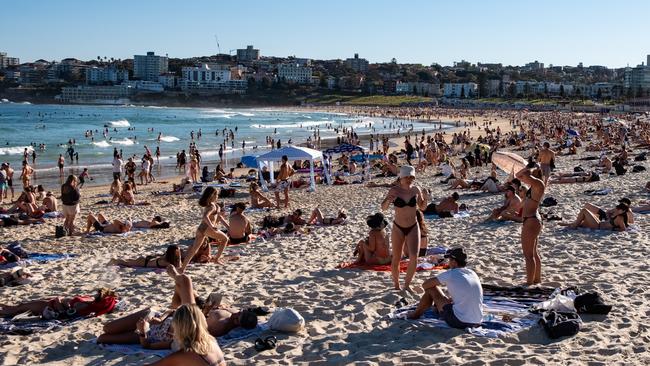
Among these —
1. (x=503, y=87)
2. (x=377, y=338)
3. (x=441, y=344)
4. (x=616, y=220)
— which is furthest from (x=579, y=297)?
Answer: (x=503, y=87)

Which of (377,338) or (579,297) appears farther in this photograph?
(579,297)

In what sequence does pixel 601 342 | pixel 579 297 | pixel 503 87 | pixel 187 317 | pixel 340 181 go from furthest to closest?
pixel 503 87 → pixel 340 181 → pixel 579 297 → pixel 601 342 → pixel 187 317

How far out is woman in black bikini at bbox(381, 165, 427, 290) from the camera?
232 inches

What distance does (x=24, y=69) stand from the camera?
16925 cm

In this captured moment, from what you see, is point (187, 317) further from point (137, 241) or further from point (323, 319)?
point (137, 241)

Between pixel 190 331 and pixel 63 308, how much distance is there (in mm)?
3086

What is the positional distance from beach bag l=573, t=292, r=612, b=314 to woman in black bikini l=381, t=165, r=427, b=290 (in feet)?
4.56

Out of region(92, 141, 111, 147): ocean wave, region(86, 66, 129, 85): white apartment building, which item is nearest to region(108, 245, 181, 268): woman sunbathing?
region(92, 141, 111, 147): ocean wave

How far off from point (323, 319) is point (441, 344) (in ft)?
3.61

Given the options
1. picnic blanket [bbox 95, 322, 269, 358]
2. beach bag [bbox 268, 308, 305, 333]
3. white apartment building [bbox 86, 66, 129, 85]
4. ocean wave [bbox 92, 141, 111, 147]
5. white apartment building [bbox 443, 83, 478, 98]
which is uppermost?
white apartment building [bbox 86, 66, 129, 85]

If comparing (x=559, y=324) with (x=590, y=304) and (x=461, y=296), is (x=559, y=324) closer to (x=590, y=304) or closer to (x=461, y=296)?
(x=590, y=304)

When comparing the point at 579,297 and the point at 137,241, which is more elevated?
the point at 579,297

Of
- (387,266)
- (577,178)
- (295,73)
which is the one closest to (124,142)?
(577,178)

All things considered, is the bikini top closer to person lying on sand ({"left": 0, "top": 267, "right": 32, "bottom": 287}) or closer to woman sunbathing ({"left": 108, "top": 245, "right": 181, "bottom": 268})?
woman sunbathing ({"left": 108, "top": 245, "right": 181, "bottom": 268})
